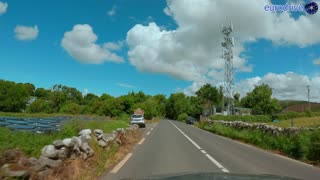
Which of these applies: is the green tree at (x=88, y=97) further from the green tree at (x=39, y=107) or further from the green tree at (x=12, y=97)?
the green tree at (x=12, y=97)

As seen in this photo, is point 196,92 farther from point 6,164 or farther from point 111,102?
point 6,164

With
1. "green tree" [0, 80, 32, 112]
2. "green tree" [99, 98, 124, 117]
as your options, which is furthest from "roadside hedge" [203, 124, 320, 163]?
"green tree" [0, 80, 32, 112]

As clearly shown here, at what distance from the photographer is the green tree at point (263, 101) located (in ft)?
413

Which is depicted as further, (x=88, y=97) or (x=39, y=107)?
(x=88, y=97)

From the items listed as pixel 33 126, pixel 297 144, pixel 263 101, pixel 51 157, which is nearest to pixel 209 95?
pixel 263 101

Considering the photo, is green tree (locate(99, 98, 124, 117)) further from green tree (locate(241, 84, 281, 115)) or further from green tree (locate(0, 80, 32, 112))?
green tree (locate(241, 84, 281, 115))

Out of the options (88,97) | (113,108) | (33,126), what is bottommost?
(33,126)

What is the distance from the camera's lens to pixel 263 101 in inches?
4998

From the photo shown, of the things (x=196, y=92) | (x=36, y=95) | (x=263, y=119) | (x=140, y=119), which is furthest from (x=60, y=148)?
(x=36, y=95)

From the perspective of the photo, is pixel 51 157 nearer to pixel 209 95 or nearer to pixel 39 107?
pixel 39 107

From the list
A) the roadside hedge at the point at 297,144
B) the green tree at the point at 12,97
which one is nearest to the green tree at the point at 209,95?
the green tree at the point at 12,97

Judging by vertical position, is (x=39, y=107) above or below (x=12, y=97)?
below

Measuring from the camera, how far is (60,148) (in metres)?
11.1

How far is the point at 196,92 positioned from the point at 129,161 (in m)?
135
